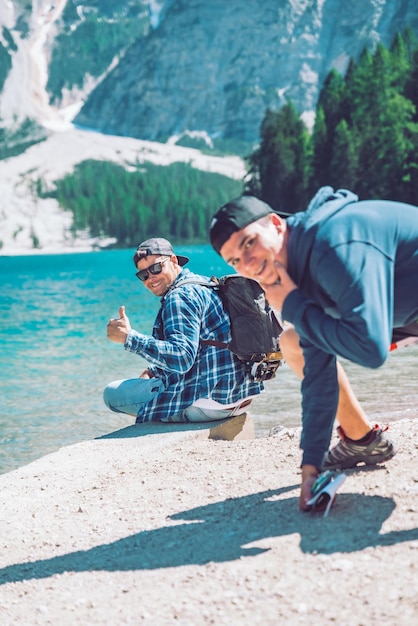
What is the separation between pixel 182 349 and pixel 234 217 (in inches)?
114

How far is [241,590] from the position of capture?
386cm

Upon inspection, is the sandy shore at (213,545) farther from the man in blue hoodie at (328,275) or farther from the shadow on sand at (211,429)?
the shadow on sand at (211,429)

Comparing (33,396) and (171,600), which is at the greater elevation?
(171,600)

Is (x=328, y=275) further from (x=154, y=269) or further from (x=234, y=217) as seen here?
(x=154, y=269)

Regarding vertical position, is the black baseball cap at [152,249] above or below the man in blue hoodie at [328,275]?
below

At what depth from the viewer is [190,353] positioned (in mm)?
6945

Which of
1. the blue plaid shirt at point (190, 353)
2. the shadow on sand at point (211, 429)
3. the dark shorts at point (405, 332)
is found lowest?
the shadow on sand at point (211, 429)

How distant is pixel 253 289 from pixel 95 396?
26.1 feet

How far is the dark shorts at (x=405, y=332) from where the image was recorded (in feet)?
14.8

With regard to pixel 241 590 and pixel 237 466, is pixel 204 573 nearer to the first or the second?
pixel 241 590

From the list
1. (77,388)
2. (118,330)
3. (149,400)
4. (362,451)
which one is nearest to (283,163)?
(77,388)

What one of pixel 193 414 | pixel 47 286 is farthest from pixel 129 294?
pixel 193 414

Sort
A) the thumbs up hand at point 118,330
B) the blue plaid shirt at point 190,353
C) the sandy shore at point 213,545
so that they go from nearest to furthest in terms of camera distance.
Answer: the sandy shore at point 213,545 < the thumbs up hand at point 118,330 < the blue plaid shirt at point 190,353

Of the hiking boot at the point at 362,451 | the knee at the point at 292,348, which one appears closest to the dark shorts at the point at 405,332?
the knee at the point at 292,348
